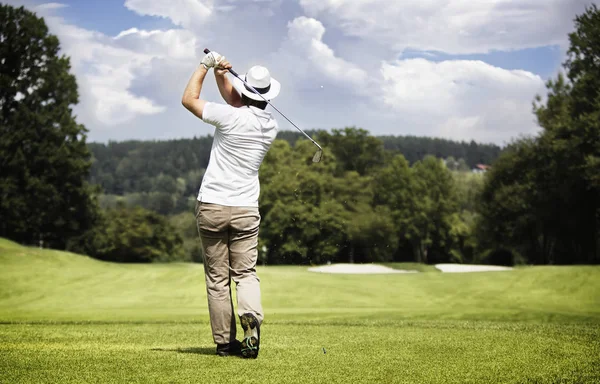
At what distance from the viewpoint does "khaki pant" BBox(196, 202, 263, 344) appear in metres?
6.53

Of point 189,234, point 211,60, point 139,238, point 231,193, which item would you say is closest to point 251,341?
point 231,193

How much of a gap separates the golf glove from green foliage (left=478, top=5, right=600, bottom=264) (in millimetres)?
37449

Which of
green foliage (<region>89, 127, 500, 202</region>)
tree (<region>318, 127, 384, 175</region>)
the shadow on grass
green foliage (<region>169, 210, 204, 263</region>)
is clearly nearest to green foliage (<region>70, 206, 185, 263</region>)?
green foliage (<region>169, 210, 204, 263</region>)

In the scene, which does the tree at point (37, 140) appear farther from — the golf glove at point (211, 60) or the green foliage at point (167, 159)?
the green foliage at point (167, 159)

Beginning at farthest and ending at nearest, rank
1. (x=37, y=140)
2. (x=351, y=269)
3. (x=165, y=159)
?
1. (x=165, y=159)
2. (x=37, y=140)
3. (x=351, y=269)

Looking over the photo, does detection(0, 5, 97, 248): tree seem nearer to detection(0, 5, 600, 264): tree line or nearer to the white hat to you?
detection(0, 5, 600, 264): tree line

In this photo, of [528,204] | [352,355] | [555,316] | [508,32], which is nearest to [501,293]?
[555,316]

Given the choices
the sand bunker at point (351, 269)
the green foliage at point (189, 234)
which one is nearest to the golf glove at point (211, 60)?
the sand bunker at point (351, 269)

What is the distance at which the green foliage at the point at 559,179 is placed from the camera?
140ft

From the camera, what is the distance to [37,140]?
51562 millimetres

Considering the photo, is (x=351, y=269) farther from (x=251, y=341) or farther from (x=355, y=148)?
(x=355, y=148)

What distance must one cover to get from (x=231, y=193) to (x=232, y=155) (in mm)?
340

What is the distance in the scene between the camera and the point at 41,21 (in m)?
53.0

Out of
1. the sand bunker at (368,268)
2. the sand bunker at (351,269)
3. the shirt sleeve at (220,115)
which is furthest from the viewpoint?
the sand bunker at (351,269)
